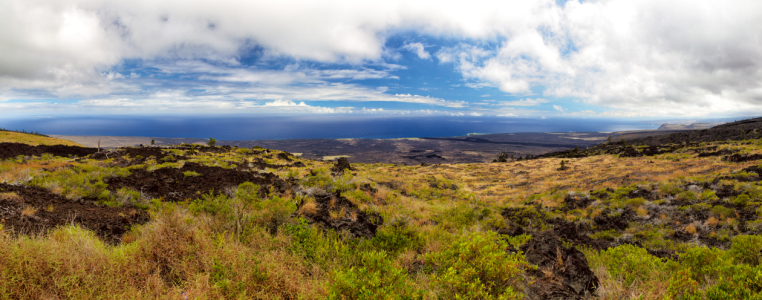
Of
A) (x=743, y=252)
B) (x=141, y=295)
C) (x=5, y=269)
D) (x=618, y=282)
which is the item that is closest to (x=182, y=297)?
(x=141, y=295)

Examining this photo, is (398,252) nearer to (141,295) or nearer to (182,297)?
(182,297)

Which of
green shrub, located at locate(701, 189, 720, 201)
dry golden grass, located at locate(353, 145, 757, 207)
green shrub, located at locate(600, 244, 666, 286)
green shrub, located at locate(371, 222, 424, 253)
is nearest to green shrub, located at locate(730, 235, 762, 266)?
green shrub, located at locate(600, 244, 666, 286)

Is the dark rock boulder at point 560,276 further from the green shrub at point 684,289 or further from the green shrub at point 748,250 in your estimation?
the green shrub at point 748,250

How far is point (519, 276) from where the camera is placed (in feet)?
16.7

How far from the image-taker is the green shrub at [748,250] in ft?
18.8

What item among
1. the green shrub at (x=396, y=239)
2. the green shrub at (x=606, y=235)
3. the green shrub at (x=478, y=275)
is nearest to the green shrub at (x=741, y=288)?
the green shrub at (x=478, y=275)

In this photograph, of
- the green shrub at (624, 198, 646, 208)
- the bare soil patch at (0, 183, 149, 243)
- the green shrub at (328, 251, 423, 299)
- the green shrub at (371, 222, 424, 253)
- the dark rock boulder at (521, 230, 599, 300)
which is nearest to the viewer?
the green shrub at (328, 251, 423, 299)

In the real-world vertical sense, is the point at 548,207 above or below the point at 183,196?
below

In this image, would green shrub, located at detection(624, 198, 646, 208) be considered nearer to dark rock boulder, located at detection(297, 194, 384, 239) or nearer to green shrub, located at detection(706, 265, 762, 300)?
green shrub, located at detection(706, 265, 762, 300)

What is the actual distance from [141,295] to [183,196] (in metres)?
9.08

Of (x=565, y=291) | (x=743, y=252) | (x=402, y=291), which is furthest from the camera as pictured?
(x=743, y=252)

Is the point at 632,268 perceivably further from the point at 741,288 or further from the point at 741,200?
the point at 741,200

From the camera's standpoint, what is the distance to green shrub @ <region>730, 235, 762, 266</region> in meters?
5.73

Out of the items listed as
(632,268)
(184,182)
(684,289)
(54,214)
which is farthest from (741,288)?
(184,182)
